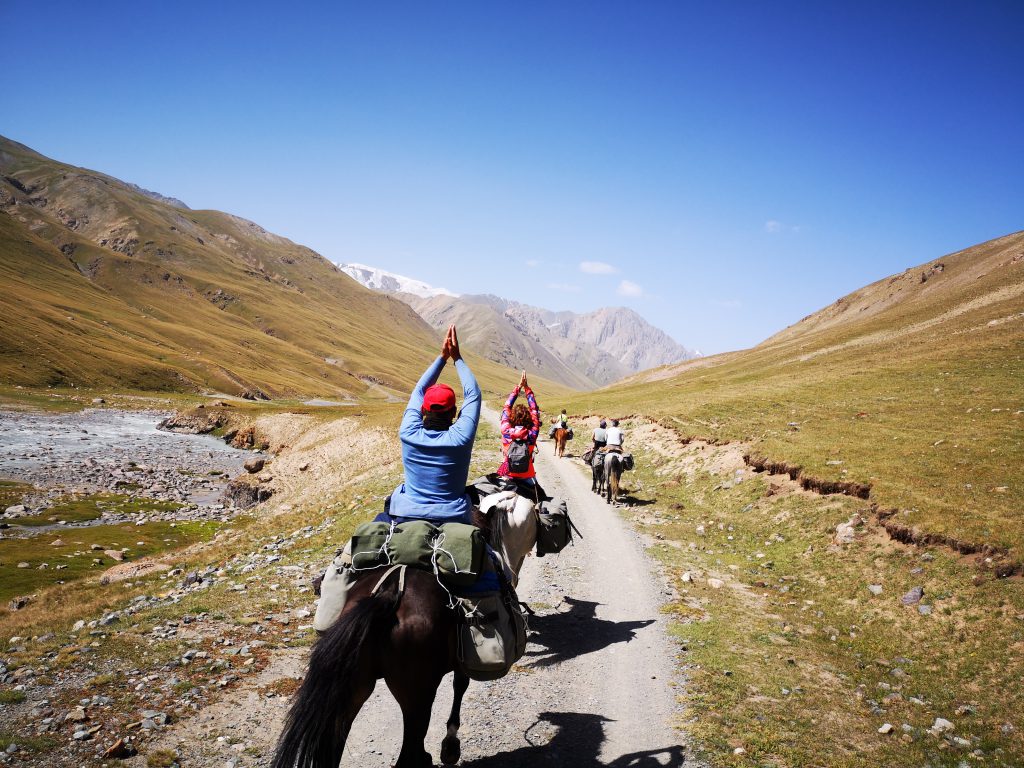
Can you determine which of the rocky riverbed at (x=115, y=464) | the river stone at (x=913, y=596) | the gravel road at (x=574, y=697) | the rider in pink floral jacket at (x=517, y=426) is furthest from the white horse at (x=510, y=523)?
the rocky riverbed at (x=115, y=464)

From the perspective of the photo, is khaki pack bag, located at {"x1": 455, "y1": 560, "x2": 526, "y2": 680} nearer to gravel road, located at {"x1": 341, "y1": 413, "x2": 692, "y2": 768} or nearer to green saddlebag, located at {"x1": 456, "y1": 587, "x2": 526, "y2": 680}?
green saddlebag, located at {"x1": 456, "y1": 587, "x2": 526, "y2": 680}

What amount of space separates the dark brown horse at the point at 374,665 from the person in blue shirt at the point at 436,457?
111 cm

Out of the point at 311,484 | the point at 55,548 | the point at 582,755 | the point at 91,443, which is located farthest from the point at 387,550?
the point at 91,443

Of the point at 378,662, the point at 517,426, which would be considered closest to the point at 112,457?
the point at 517,426

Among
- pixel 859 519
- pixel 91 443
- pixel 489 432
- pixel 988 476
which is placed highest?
pixel 988 476

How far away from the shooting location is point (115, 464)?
41188 millimetres

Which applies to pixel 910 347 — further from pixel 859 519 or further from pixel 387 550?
pixel 387 550

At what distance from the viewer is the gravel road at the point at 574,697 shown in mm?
7500

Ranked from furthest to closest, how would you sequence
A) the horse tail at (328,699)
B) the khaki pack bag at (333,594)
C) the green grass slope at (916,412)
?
the green grass slope at (916,412), the khaki pack bag at (333,594), the horse tail at (328,699)

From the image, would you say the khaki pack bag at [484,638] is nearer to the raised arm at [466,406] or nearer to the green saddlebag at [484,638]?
the green saddlebag at [484,638]

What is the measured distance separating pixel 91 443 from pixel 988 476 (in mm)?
62139

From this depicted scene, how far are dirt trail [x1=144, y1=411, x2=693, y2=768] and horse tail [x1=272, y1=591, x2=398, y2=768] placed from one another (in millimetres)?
3113

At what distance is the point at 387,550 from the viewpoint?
585 centimetres

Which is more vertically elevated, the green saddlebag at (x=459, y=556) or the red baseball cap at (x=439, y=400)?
the red baseball cap at (x=439, y=400)
